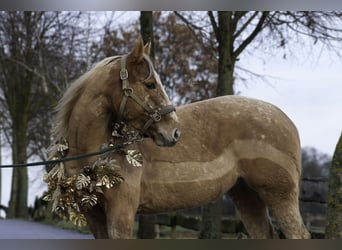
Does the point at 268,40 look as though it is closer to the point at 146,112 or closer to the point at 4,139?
the point at 146,112

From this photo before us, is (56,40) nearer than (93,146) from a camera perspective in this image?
No

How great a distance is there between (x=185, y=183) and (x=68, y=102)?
106 centimetres

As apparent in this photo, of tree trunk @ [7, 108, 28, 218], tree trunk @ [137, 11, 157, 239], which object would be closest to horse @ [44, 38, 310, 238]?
tree trunk @ [137, 11, 157, 239]

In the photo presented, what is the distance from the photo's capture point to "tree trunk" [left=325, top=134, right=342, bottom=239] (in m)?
5.26

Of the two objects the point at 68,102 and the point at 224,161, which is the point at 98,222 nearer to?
the point at 68,102

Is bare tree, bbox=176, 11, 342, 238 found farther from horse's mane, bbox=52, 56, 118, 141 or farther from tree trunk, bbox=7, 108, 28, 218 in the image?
tree trunk, bbox=7, 108, 28, 218

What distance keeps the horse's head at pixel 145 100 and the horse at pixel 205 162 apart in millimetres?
24

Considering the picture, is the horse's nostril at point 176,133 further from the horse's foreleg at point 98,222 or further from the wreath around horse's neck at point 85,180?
the horse's foreleg at point 98,222

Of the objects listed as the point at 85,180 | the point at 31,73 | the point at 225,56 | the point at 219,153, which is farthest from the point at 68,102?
the point at 31,73

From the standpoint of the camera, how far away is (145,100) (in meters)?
4.32

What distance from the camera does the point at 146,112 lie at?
432 cm

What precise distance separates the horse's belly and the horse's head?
316 mm
